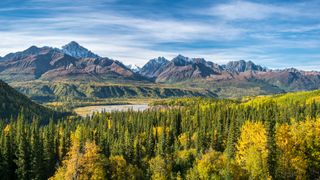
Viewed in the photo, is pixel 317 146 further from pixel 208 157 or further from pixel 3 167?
pixel 3 167

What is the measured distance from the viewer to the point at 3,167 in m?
121

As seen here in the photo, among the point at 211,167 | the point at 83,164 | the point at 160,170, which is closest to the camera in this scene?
the point at 83,164

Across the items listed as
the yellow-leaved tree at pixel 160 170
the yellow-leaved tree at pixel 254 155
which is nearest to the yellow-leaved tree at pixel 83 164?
the yellow-leaved tree at pixel 160 170

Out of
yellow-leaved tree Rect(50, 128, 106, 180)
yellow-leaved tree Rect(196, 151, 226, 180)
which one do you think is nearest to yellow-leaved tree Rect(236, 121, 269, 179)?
yellow-leaved tree Rect(196, 151, 226, 180)

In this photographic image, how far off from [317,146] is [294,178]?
59.4 feet

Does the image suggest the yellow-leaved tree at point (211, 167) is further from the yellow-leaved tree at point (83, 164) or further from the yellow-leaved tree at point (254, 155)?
the yellow-leaved tree at point (83, 164)

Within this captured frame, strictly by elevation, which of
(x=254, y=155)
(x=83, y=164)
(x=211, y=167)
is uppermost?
(x=83, y=164)

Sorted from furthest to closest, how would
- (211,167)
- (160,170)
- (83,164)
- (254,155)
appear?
(254,155), (160,170), (211,167), (83,164)

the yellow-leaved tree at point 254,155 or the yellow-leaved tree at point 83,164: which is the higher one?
the yellow-leaved tree at point 83,164

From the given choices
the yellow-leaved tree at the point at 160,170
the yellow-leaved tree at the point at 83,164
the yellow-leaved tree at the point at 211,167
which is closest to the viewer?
the yellow-leaved tree at the point at 83,164

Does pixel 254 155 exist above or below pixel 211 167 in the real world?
above

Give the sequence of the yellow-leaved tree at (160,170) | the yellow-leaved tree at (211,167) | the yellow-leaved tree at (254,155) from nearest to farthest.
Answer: the yellow-leaved tree at (211,167), the yellow-leaved tree at (160,170), the yellow-leaved tree at (254,155)

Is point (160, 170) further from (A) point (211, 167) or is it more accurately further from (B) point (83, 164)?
(B) point (83, 164)

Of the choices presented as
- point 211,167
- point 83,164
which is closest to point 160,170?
point 211,167
